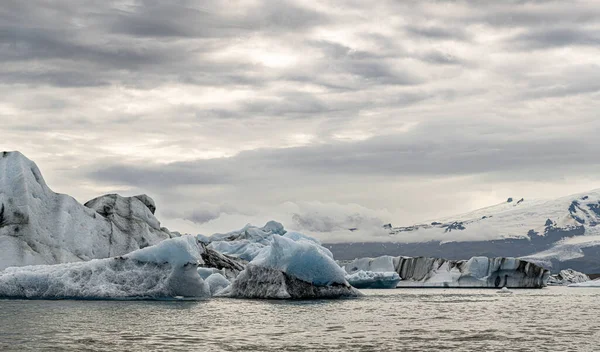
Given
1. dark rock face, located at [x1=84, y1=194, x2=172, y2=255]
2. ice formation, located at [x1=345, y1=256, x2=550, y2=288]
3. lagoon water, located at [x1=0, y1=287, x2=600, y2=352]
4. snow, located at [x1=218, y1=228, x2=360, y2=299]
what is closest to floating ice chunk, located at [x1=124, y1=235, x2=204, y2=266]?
lagoon water, located at [x1=0, y1=287, x2=600, y2=352]

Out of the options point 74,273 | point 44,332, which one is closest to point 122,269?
point 74,273

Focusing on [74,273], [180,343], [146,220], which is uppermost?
[146,220]

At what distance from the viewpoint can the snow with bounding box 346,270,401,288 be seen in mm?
69338

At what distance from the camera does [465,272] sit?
86812mm

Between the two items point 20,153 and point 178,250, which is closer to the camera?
point 178,250

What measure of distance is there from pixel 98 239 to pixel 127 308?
1796 centimetres

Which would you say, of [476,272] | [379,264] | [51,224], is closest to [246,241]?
[379,264]

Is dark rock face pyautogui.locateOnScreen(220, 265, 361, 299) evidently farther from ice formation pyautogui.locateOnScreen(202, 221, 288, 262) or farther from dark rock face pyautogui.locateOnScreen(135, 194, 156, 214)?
ice formation pyautogui.locateOnScreen(202, 221, 288, 262)

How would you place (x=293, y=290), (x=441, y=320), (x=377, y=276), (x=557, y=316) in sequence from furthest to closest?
(x=377, y=276) → (x=293, y=290) → (x=557, y=316) → (x=441, y=320)

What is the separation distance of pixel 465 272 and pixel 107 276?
60980mm

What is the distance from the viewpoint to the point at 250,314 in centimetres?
2722

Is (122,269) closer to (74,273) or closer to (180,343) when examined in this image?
(74,273)

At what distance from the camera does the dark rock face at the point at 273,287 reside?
119ft

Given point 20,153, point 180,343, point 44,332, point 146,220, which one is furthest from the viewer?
point 146,220
